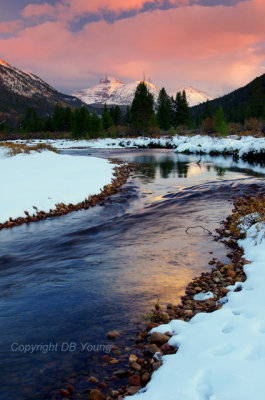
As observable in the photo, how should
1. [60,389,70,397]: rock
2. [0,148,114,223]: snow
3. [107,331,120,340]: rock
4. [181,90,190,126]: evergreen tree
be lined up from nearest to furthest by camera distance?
[60,389,70,397]: rock → [107,331,120,340]: rock → [0,148,114,223]: snow → [181,90,190,126]: evergreen tree

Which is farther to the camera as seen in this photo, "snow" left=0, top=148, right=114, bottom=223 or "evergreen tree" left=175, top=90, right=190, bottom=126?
"evergreen tree" left=175, top=90, right=190, bottom=126

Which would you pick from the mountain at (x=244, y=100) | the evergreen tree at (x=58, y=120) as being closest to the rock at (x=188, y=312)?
the mountain at (x=244, y=100)

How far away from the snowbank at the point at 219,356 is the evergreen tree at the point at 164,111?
82.3 m

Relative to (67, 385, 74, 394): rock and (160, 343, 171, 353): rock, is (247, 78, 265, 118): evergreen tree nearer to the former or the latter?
(160, 343, 171, 353): rock

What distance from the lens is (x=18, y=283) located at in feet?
19.1

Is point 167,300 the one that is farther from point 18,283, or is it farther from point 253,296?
point 18,283

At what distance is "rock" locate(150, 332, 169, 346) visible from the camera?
12.4 ft

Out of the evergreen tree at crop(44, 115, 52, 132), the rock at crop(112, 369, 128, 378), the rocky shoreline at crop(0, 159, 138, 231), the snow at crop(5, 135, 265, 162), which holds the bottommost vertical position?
the rock at crop(112, 369, 128, 378)

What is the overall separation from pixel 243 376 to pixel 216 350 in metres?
0.56

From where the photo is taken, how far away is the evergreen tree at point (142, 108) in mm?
72500

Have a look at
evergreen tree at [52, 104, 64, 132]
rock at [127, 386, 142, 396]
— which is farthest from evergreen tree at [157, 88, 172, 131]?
rock at [127, 386, 142, 396]

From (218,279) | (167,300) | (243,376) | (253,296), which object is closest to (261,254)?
(218,279)

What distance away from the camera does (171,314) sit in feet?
14.5

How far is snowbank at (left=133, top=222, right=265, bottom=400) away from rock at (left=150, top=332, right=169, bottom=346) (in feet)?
0.33
